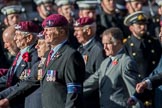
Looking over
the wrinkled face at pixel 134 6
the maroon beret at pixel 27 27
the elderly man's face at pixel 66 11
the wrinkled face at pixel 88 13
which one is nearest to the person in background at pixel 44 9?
the elderly man's face at pixel 66 11

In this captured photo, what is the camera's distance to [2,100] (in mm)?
9453

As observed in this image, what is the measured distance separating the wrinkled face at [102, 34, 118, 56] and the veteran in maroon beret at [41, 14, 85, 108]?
4.56 feet

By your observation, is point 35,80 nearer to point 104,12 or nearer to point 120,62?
point 120,62

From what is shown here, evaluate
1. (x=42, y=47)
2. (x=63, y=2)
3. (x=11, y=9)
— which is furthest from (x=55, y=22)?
(x=63, y=2)

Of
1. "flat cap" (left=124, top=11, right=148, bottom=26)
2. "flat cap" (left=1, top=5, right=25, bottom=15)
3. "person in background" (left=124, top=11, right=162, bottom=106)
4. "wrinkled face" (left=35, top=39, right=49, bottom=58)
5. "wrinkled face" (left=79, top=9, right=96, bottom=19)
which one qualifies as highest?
"flat cap" (left=1, top=5, right=25, bottom=15)

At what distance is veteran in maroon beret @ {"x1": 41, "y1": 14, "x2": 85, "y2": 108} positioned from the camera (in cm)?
876

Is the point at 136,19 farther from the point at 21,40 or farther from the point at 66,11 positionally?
the point at 21,40

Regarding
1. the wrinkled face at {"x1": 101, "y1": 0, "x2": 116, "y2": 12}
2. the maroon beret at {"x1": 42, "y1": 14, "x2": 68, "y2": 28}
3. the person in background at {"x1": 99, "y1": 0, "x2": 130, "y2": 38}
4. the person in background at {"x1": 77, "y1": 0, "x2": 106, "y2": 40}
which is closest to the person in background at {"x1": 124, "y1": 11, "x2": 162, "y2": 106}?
the person in background at {"x1": 77, "y1": 0, "x2": 106, "y2": 40}

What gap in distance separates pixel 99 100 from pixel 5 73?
1.33m

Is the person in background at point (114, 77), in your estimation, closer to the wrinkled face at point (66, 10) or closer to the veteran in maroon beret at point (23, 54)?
the veteran in maroon beret at point (23, 54)

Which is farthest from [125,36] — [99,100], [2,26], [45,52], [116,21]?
[45,52]

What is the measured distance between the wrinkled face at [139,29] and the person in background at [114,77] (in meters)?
2.23

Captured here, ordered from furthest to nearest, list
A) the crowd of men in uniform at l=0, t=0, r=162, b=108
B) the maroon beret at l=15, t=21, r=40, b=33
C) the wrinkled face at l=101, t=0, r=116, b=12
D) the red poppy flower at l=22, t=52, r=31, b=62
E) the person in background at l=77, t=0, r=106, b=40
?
the wrinkled face at l=101, t=0, r=116, b=12 → the person in background at l=77, t=0, r=106, b=40 → the maroon beret at l=15, t=21, r=40, b=33 → the red poppy flower at l=22, t=52, r=31, b=62 → the crowd of men in uniform at l=0, t=0, r=162, b=108

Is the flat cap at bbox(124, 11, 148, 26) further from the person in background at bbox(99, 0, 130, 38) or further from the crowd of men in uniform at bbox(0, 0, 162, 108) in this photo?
the person in background at bbox(99, 0, 130, 38)
